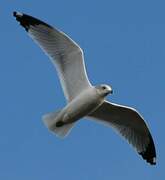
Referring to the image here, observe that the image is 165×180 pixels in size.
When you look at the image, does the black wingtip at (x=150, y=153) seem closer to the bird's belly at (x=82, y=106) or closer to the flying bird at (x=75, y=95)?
the flying bird at (x=75, y=95)

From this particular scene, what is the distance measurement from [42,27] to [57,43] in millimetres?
463

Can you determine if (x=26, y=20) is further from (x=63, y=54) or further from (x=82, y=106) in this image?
(x=82, y=106)

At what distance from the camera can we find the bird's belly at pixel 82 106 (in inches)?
666

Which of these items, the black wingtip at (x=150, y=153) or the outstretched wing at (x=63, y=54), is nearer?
the outstretched wing at (x=63, y=54)

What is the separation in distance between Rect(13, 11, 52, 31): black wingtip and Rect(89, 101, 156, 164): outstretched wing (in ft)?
6.82

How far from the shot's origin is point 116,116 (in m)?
18.2

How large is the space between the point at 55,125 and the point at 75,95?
0.71 m

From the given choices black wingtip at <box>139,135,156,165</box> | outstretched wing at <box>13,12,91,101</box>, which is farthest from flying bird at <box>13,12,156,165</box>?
black wingtip at <box>139,135,156,165</box>

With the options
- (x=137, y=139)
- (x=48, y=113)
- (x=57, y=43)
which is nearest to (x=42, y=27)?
(x=57, y=43)

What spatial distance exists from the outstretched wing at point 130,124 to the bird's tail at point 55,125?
89 cm

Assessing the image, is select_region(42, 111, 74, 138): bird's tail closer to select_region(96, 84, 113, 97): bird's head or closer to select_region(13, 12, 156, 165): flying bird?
select_region(13, 12, 156, 165): flying bird

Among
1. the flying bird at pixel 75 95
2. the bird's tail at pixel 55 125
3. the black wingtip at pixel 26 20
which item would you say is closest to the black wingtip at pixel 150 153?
the flying bird at pixel 75 95

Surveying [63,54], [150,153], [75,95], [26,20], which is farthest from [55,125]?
[150,153]

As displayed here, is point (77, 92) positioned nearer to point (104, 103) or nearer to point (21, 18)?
point (104, 103)
